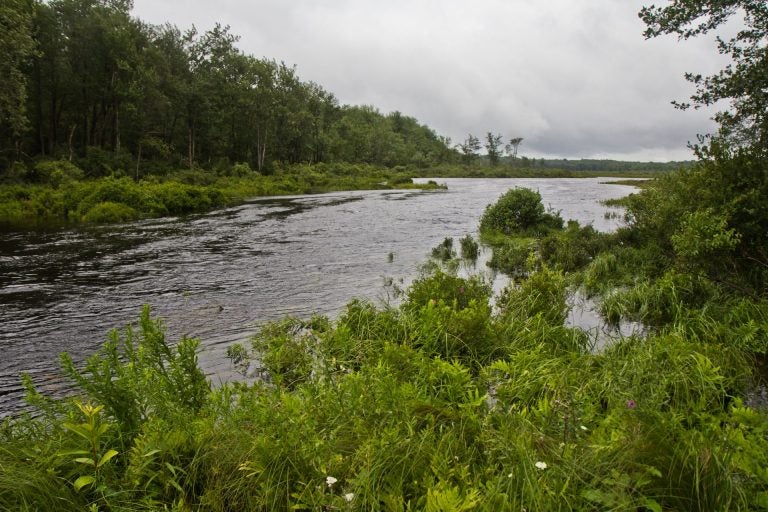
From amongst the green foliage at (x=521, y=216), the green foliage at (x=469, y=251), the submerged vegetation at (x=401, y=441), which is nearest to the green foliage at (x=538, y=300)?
the submerged vegetation at (x=401, y=441)

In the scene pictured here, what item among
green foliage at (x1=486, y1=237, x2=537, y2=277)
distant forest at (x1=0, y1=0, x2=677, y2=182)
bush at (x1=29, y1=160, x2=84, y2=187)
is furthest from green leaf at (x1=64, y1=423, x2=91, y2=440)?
bush at (x1=29, y1=160, x2=84, y2=187)

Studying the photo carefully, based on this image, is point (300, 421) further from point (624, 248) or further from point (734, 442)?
point (624, 248)

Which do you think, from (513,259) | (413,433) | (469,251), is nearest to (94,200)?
(469,251)

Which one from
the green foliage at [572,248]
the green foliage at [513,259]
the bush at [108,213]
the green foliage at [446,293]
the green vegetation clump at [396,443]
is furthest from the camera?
the bush at [108,213]

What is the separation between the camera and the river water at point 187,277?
8289 millimetres

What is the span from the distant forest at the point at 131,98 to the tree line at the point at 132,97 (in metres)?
0.13

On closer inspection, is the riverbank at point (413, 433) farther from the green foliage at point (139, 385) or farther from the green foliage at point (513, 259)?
the green foliage at point (513, 259)

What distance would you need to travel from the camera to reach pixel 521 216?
20.8 metres

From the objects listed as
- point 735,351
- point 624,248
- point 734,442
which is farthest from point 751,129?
point 734,442

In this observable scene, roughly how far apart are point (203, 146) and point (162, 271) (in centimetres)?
5869

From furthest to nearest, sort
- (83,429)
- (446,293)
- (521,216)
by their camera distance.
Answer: (521,216), (446,293), (83,429)

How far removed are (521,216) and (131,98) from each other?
46521mm

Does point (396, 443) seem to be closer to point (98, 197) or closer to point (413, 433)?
point (413, 433)

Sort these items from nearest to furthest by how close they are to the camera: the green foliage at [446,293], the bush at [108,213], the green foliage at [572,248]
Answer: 1. the green foliage at [446,293]
2. the green foliage at [572,248]
3. the bush at [108,213]
